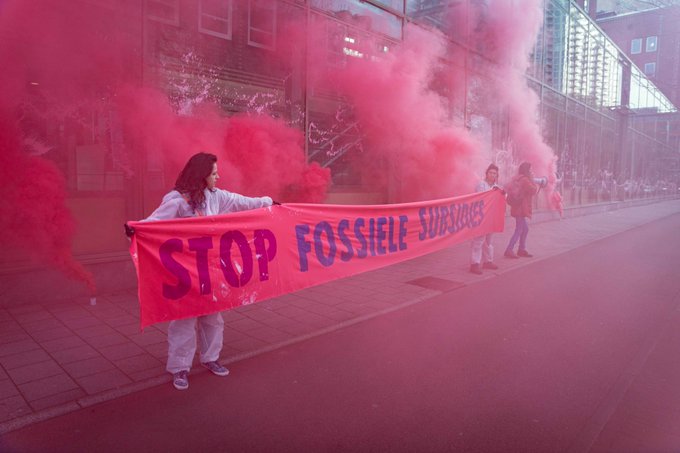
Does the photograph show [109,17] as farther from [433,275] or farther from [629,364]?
[629,364]

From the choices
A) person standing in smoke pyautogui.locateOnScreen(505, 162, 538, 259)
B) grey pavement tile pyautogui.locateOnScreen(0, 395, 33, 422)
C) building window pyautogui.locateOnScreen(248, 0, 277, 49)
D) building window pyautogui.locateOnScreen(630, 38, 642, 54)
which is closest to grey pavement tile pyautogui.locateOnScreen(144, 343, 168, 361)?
grey pavement tile pyautogui.locateOnScreen(0, 395, 33, 422)

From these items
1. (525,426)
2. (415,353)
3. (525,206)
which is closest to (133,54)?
(415,353)

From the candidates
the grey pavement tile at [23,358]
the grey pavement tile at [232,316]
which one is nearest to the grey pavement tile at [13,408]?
the grey pavement tile at [23,358]

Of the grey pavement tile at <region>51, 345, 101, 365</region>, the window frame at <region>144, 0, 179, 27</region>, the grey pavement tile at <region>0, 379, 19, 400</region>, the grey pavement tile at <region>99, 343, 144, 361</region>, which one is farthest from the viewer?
the window frame at <region>144, 0, 179, 27</region>

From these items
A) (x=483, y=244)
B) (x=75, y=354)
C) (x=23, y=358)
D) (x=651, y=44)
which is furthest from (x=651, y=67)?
(x=23, y=358)

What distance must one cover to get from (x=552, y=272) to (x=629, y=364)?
4.52m

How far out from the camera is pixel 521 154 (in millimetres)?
15820

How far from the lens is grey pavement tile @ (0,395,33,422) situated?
3.29 m

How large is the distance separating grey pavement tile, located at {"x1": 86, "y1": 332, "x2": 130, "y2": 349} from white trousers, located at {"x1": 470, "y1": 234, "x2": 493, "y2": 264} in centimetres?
570

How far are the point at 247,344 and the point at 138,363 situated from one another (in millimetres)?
991

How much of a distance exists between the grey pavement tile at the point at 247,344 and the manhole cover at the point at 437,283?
10.7ft

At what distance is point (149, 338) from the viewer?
15.9ft

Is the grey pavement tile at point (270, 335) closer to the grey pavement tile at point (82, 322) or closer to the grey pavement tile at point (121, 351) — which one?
the grey pavement tile at point (121, 351)

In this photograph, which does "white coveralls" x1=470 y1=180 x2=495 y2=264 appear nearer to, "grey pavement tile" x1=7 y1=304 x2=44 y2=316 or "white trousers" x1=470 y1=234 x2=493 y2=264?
"white trousers" x1=470 y1=234 x2=493 y2=264
